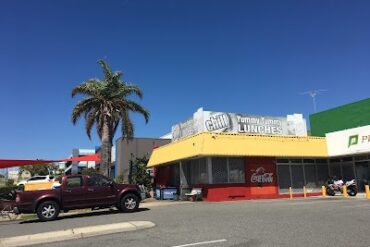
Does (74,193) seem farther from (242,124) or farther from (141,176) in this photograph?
(141,176)

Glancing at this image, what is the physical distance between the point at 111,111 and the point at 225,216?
1763 cm

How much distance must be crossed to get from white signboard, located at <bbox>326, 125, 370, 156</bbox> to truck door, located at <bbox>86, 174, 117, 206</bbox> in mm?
18460

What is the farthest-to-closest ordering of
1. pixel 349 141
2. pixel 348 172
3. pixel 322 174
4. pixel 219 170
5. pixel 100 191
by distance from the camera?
pixel 322 174, pixel 348 172, pixel 349 141, pixel 219 170, pixel 100 191

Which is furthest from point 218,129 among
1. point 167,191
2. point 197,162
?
point 167,191

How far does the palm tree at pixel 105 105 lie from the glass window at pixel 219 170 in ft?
25.9

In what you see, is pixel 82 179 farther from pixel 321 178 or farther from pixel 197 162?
pixel 321 178

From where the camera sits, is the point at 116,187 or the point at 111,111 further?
the point at 111,111

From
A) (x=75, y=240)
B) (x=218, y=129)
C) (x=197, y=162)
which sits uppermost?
(x=218, y=129)

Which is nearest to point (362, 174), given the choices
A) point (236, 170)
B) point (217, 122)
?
point (236, 170)

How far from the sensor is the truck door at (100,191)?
1767 cm

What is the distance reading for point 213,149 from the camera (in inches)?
1013


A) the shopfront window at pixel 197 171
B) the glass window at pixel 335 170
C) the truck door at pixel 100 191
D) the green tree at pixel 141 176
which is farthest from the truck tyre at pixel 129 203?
the glass window at pixel 335 170

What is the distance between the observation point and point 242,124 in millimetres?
31391

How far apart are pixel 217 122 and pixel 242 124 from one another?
79.4 inches
